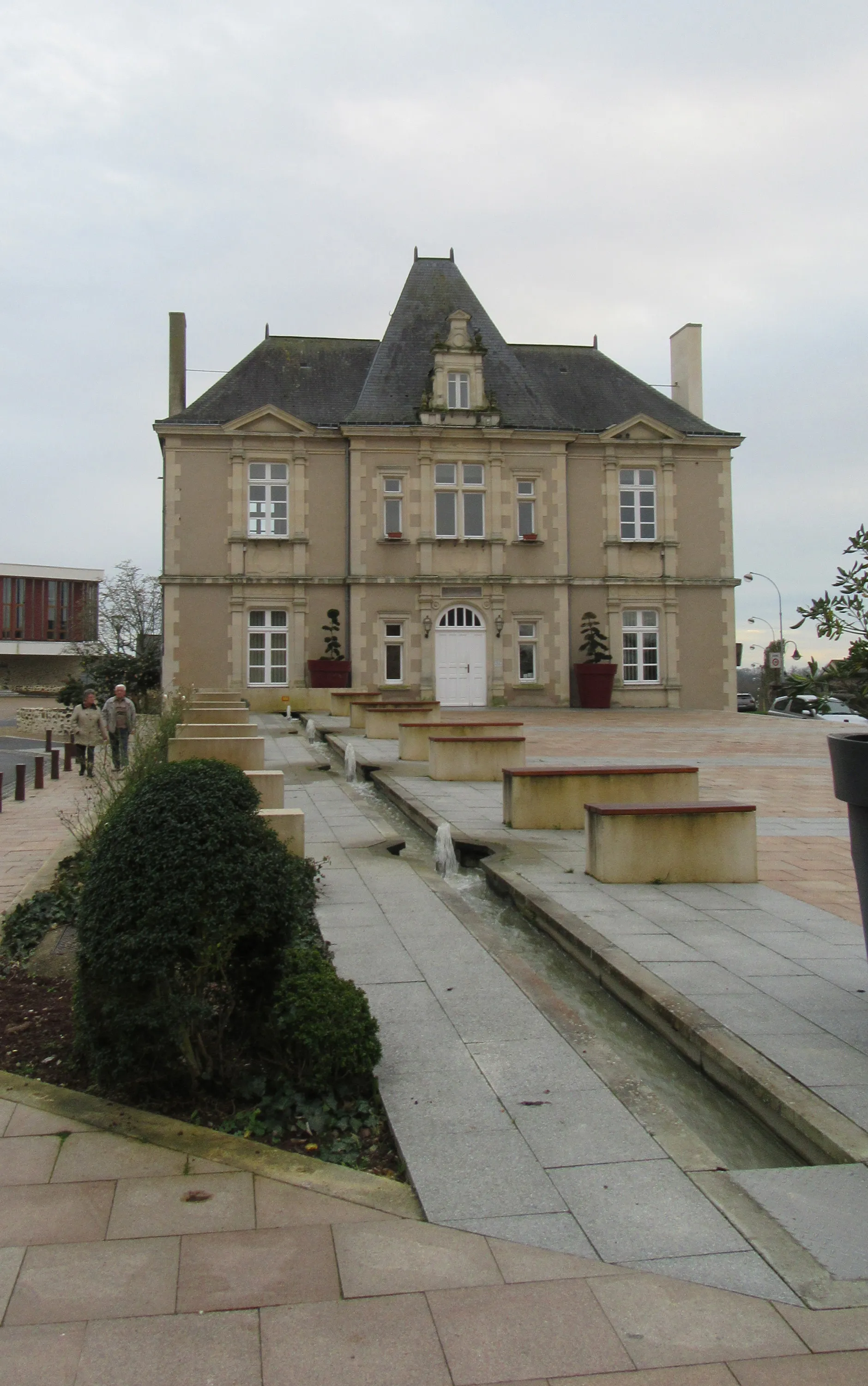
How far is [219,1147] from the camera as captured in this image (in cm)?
381

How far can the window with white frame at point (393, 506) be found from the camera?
32.5 metres

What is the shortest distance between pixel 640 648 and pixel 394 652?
809cm

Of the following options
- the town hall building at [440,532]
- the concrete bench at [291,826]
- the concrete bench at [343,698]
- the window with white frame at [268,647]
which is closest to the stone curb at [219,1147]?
the concrete bench at [291,826]

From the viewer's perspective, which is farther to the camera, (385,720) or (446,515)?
(446,515)

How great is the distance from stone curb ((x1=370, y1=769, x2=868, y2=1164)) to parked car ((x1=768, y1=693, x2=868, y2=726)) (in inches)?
57.8

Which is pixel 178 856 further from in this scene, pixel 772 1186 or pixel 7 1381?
pixel 772 1186

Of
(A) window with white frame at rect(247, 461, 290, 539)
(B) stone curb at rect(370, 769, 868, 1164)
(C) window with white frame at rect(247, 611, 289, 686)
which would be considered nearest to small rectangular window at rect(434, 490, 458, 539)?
(A) window with white frame at rect(247, 461, 290, 539)

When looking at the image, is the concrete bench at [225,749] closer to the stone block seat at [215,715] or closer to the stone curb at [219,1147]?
the stone block seat at [215,715]

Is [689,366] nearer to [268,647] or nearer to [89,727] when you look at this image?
[268,647]

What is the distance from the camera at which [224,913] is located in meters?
4.08

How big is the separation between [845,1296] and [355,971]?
10.4 ft

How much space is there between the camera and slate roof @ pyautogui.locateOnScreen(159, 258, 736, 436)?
33094 mm

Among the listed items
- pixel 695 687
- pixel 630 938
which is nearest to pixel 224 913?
pixel 630 938

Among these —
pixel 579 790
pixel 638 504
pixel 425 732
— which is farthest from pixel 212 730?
pixel 638 504
